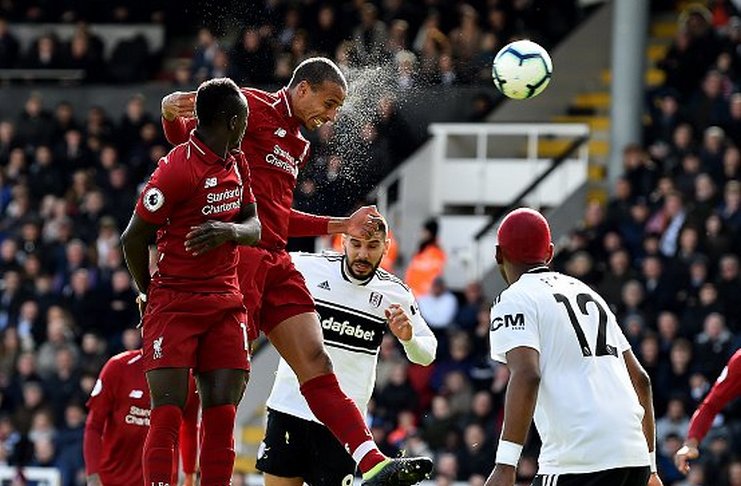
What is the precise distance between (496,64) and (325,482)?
119 inches

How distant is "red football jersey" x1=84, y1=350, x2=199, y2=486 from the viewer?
35.6 feet

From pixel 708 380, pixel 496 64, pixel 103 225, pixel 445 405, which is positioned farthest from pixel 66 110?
pixel 496 64

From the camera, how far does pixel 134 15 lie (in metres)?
26.3

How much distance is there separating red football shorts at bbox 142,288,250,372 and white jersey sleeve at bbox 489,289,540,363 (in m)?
1.45

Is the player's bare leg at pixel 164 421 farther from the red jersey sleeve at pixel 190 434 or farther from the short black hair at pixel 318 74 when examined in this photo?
the short black hair at pixel 318 74

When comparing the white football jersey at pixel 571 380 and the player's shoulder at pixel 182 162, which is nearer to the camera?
the white football jersey at pixel 571 380

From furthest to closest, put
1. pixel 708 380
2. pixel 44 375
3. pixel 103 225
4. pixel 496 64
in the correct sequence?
1. pixel 103 225
2. pixel 44 375
3. pixel 708 380
4. pixel 496 64

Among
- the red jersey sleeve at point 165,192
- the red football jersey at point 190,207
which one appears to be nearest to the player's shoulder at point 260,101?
the red football jersey at point 190,207

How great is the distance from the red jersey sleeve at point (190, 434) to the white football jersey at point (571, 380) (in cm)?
225

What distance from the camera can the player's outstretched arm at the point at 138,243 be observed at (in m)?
8.69

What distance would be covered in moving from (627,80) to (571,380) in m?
13.7

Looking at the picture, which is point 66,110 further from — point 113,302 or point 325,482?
point 325,482

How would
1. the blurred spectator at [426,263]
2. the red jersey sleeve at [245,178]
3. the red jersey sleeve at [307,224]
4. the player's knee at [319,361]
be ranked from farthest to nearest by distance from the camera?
1. the blurred spectator at [426,263]
2. the red jersey sleeve at [307,224]
3. the player's knee at [319,361]
4. the red jersey sleeve at [245,178]

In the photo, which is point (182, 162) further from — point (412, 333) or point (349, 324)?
point (349, 324)
